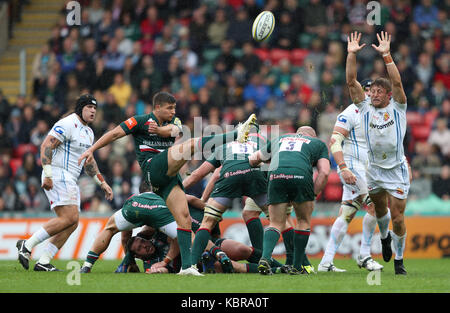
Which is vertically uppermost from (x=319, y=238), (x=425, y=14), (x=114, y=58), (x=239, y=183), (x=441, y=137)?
(x=425, y=14)

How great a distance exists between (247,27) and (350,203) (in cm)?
930

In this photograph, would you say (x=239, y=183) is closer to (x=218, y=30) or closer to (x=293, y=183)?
(x=293, y=183)

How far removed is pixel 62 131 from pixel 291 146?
352 centimetres

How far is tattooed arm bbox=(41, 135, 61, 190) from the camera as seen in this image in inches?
431

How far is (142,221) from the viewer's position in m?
10.2

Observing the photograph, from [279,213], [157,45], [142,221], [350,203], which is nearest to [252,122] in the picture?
[279,213]

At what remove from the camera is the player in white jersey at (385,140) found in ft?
31.7

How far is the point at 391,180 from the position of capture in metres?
9.77

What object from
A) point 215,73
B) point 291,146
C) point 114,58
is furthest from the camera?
point 114,58

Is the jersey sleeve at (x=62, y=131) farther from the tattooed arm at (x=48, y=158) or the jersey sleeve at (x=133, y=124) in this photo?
the jersey sleeve at (x=133, y=124)

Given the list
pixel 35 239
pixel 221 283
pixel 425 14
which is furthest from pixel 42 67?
pixel 221 283

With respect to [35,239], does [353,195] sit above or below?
above
